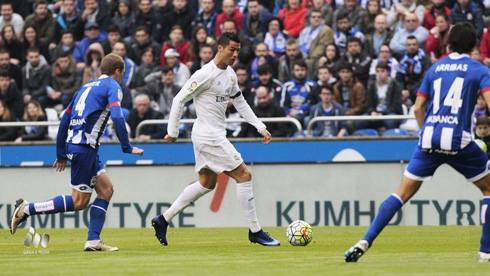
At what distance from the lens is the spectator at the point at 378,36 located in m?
18.7

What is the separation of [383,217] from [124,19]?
1399cm

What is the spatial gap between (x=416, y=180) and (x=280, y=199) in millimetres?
8102

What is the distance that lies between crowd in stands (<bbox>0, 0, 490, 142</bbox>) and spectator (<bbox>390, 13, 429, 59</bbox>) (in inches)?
0.9

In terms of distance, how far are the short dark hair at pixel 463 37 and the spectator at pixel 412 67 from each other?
356 inches

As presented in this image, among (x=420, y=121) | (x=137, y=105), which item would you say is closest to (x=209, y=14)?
(x=137, y=105)

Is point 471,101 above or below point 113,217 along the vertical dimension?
above

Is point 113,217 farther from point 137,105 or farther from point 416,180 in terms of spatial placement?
point 416,180

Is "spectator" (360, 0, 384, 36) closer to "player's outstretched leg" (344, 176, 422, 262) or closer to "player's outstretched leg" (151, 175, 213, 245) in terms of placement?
"player's outstretched leg" (151, 175, 213, 245)

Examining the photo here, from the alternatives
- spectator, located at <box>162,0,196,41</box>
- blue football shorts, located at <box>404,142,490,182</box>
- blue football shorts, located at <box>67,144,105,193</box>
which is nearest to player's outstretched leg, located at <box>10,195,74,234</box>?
blue football shorts, located at <box>67,144,105,193</box>

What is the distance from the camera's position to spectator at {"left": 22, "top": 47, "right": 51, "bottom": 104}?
2034cm

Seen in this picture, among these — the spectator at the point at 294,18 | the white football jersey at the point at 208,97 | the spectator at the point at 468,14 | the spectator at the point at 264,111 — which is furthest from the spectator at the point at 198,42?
the white football jersey at the point at 208,97

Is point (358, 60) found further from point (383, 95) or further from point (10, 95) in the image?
point (10, 95)

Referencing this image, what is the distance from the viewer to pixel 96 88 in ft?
35.5

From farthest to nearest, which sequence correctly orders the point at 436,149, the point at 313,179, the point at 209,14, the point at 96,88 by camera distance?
the point at 209,14 < the point at 313,179 < the point at 96,88 < the point at 436,149
